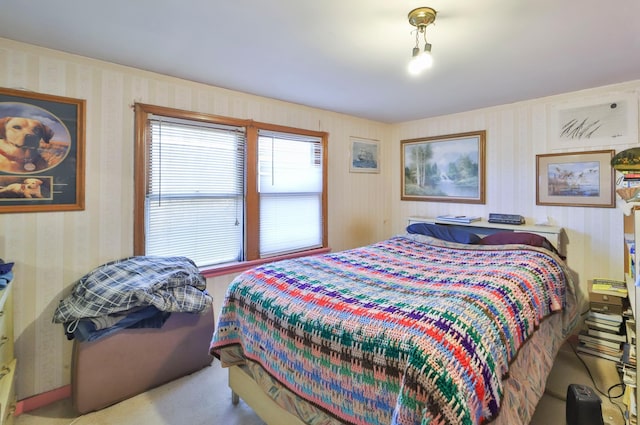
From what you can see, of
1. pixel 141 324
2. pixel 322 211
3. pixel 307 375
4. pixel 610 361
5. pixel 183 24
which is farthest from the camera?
pixel 322 211

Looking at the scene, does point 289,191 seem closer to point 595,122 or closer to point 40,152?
point 40,152

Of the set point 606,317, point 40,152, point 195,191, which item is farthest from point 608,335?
point 40,152

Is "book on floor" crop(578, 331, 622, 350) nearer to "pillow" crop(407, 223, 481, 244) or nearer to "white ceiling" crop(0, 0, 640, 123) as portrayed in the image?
"pillow" crop(407, 223, 481, 244)

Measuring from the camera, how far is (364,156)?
13.6ft

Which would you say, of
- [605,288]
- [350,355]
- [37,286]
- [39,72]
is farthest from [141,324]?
[605,288]

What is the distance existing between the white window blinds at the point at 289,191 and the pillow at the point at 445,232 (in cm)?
112

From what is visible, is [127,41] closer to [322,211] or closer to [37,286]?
[37,286]

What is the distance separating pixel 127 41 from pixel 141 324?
72.8 inches

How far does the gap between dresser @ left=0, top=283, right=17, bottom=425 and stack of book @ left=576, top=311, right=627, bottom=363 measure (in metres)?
3.92

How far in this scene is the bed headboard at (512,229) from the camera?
9.33ft

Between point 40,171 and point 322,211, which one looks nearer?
point 40,171

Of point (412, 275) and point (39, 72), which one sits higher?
point (39, 72)

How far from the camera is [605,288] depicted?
2.59 metres

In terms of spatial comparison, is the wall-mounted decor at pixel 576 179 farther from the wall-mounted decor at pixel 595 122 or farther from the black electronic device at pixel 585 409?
the black electronic device at pixel 585 409
